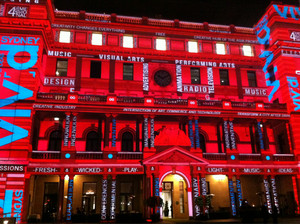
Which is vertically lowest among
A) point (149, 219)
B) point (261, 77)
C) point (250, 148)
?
point (149, 219)

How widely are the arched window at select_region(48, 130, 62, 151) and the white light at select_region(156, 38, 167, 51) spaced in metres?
15.3

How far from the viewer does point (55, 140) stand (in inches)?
1246

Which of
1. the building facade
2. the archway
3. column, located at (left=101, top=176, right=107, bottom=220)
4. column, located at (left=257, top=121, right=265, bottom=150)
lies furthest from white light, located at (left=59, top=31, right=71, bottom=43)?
column, located at (left=257, top=121, right=265, bottom=150)

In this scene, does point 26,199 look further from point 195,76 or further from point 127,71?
point 195,76

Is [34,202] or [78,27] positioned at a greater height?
[78,27]

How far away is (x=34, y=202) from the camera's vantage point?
2964cm

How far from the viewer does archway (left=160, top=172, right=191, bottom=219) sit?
29689mm

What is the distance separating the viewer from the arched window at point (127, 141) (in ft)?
106

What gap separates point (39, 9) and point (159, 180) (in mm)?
21161

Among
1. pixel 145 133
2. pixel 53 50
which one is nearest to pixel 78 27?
pixel 53 50

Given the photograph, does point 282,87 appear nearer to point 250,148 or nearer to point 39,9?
point 250,148

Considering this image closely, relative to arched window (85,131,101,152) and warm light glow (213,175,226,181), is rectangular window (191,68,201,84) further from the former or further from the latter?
arched window (85,131,101,152)

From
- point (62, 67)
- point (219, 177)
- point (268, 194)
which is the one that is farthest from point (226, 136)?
point (62, 67)

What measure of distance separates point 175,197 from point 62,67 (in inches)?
742
